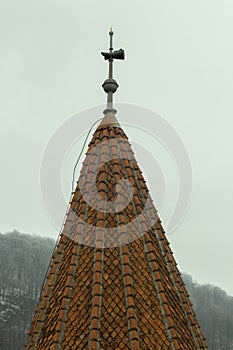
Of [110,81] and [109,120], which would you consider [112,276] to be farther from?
[110,81]

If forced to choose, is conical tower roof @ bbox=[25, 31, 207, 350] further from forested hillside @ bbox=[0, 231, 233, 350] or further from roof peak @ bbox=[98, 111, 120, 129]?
forested hillside @ bbox=[0, 231, 233, 350]

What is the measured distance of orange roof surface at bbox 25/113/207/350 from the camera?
8602 millimetres

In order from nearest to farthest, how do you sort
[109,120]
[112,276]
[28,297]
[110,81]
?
[112,276] < [109,120] < [110,81] < [28,297]

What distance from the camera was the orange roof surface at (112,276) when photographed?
339 inches

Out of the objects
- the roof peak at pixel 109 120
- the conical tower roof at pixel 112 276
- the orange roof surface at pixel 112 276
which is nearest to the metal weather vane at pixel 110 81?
the roof peak at pixel 109 120

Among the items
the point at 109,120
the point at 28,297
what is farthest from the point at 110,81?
the point at 28,297

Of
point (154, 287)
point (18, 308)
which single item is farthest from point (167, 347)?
point (18, 308)

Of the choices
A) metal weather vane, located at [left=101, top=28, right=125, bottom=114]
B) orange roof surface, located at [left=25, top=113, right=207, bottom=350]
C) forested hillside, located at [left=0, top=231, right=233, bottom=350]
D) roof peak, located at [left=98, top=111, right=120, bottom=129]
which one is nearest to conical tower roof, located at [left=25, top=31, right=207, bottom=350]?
orange roof surface, located at [left=25, top=113, right=207, bottom=350]

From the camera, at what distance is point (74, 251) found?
9758 millimetres

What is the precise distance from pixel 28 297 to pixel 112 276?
131 ft

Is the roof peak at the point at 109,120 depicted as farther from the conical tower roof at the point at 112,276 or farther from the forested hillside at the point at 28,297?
the forested hillside at the point at 28,297

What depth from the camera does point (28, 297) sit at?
47156 millimetres

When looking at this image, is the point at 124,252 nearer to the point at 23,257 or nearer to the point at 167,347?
the point at 167,347

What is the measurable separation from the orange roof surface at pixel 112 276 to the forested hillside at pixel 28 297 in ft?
82.7
